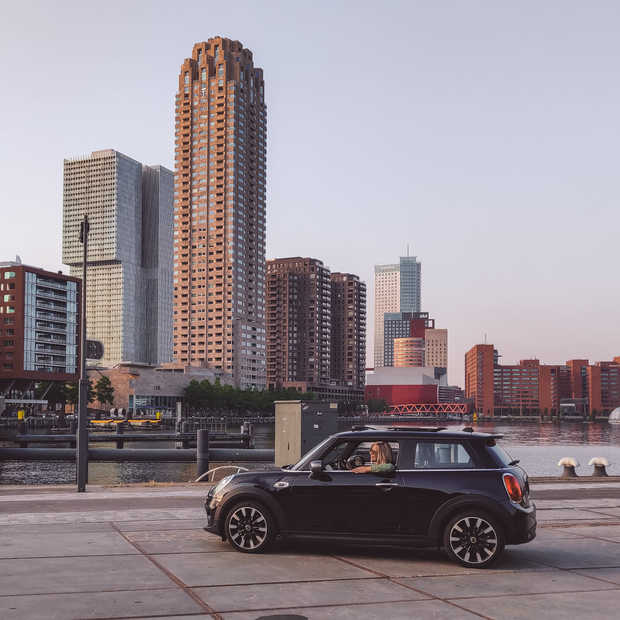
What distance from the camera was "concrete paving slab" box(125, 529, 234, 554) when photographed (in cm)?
1259

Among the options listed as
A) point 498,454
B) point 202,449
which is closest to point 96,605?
point 498,454

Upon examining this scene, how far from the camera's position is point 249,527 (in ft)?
40.2

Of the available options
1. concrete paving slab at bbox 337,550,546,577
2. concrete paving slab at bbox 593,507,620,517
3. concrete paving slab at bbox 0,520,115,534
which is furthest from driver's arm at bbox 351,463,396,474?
concrete paving slab at bbox 593,507,620,517

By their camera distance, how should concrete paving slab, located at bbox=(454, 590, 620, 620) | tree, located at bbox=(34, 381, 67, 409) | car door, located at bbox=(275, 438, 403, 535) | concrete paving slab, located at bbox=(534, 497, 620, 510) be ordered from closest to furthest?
concrete paving slab, located at bbox=(454, 590, 620, 620) → car door, located at bbox=(275, 438, 403, 535) → concrete paving slab, located at bbox=(534, 497, 620, 510) → tree, located at bbox=(34, 381, 67, 409)

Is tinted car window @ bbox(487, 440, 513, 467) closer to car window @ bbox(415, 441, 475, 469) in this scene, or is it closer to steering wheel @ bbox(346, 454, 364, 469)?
car window @ bbox(415, 441, 475, 469)

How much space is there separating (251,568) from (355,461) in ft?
7.89

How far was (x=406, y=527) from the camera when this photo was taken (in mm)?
11680

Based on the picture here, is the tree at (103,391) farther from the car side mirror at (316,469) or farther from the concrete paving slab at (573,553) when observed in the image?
the car side mirror at (316,469)

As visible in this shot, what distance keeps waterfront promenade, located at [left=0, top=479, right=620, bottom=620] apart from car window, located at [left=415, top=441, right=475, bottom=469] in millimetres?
1392

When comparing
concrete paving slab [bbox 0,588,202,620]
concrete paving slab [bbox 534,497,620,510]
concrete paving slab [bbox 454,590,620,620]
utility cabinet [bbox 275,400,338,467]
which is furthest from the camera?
utility cabinet [bbox 275,400,338,467]

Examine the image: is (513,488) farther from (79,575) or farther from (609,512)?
(609,512)

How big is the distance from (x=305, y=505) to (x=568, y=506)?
10.1 metres

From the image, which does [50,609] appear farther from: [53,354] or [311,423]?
[53,354]

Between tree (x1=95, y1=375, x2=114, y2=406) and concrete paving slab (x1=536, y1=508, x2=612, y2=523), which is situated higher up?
tree (x1=95, y1=375, x2=114, y2=406)
